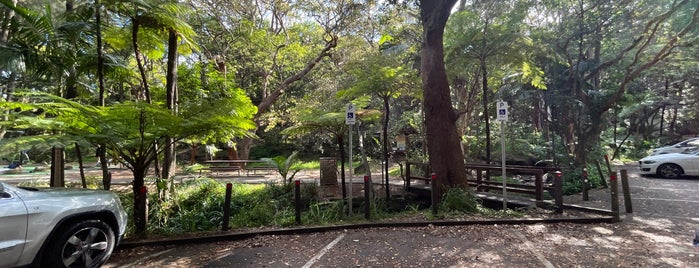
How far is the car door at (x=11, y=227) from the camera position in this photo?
3582mm

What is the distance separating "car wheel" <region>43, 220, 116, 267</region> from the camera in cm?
411

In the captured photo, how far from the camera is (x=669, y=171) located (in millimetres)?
13633

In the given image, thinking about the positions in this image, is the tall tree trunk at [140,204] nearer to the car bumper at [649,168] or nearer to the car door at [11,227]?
the car door at [11,227]

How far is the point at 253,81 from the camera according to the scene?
85.5ft

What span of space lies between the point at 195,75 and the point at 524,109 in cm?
2028

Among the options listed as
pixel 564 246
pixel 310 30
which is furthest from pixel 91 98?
pixel 310 30

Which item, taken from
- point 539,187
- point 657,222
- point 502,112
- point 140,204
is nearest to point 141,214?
point 140,204

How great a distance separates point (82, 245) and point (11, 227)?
34.6 inches

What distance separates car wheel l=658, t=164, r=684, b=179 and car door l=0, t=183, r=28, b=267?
18.3m

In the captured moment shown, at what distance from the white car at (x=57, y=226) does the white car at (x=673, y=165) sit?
57.2ft

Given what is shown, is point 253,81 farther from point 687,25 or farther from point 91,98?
point 687,25

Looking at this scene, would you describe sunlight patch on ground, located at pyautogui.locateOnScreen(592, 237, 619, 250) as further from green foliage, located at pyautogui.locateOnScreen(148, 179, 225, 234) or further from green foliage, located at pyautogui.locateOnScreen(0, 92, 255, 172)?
green foliage, located at pyautogui.locateOnScreen(148, 179, 225, 234)

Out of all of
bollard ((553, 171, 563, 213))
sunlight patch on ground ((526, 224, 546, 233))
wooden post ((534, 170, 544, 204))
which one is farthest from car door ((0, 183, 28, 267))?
wooden post ((534, 170, 544, 204))

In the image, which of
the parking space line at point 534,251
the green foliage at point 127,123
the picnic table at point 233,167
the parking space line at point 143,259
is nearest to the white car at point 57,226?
the parking space line at point 143,259
